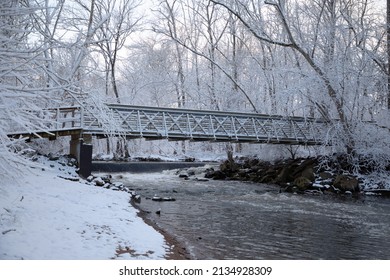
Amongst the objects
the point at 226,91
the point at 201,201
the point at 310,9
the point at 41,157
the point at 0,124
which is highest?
the point at 310,9

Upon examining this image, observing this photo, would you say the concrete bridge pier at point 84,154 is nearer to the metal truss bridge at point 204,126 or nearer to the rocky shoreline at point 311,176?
the metal truss bridge at point 204,126

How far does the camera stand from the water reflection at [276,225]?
22.3 ft

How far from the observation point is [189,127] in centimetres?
1744

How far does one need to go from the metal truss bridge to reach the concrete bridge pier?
0.21 metres

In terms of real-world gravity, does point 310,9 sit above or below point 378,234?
above

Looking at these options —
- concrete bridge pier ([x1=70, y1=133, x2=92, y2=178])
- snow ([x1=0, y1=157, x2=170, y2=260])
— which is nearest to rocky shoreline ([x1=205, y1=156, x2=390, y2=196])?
concrete bridge pier ([x1=70, y1=133, x2=92, y2=178])

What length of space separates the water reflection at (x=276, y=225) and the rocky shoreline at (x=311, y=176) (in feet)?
5.75

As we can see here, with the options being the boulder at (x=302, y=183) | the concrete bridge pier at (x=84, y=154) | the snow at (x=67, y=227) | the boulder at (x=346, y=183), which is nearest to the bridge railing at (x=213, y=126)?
the concrete bridge pier at (x=84, y=154)

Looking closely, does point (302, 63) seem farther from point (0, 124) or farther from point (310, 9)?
point (0, 124)

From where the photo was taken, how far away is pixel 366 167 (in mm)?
17016

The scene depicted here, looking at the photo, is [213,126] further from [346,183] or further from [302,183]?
[346,183]

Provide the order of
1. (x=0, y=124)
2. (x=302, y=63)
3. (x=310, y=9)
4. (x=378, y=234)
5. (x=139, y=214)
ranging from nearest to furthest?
(x=0, y=124) → (x=378, y=234) → (x=139, y=214) → (x=310, y=9) → (x=302, y=63)
